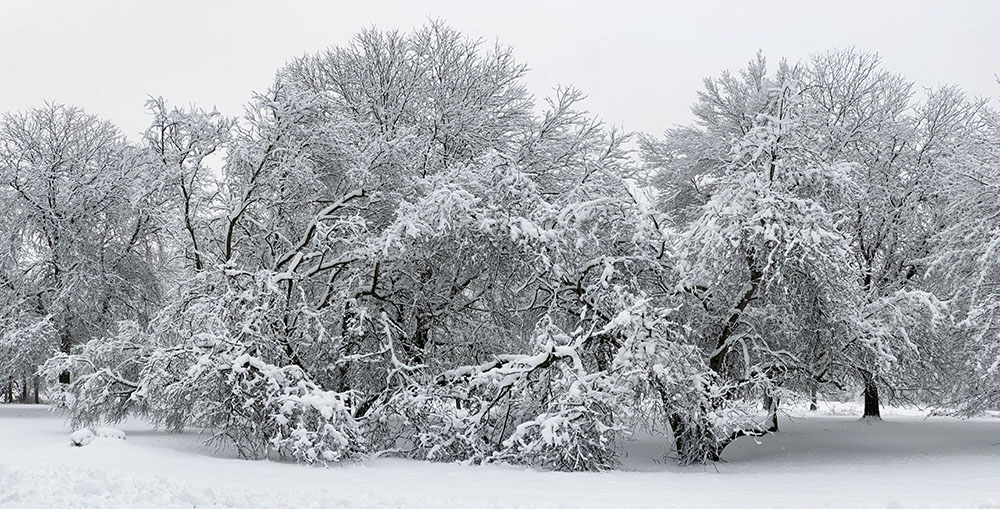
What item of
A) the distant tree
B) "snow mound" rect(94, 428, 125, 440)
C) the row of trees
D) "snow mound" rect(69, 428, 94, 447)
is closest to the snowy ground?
"snow mound" rect(69, 428, 94, 447)

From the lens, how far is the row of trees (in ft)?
43.1

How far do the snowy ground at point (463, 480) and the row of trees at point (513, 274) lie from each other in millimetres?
831

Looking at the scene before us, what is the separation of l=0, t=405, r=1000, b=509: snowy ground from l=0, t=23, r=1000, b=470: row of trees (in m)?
0.83

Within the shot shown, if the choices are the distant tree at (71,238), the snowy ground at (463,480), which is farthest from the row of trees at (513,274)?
the snowy ground at (463,480)

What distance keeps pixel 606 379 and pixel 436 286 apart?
4900 mm

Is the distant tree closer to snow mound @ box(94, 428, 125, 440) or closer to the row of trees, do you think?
the row of trees

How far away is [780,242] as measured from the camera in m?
13.2

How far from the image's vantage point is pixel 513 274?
51.0 feet

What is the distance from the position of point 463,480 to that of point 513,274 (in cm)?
544

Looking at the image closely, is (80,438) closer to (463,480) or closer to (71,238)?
(463,480)

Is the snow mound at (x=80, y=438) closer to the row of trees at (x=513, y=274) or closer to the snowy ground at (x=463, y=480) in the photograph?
the snowy ground at (x=463, y=480)

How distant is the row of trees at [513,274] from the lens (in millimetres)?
13141

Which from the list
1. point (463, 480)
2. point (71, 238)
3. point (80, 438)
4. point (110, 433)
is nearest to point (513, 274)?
point (463, 480)

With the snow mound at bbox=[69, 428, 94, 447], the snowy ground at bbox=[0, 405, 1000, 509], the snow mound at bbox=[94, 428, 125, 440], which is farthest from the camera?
the snow mound at bbox=[94, 428, 125, 440]
